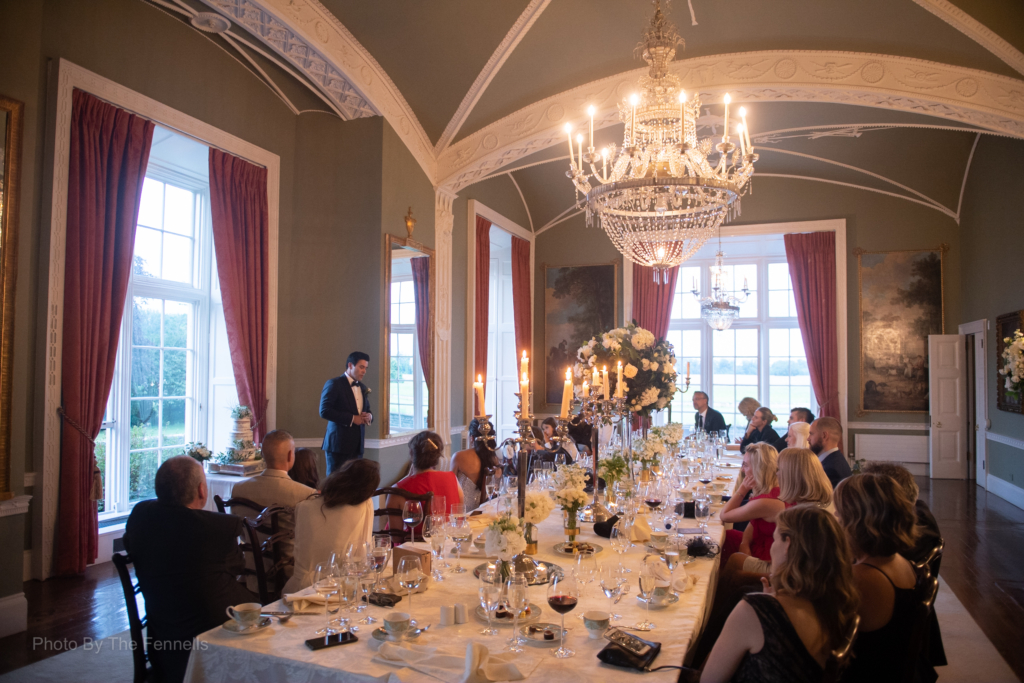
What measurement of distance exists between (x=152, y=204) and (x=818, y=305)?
388 inches

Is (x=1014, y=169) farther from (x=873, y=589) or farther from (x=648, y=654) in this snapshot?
(x=648, y=654)

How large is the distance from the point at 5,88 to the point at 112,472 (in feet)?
12.1

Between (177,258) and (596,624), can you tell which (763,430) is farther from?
(177,258)

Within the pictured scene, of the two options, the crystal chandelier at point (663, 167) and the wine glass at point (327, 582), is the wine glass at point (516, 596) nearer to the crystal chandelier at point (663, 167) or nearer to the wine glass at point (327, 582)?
the wine glass at point (327, 582)

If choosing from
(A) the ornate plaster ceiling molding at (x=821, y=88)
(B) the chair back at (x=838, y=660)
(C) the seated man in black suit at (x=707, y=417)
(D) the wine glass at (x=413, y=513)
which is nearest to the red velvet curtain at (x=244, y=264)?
(A) the ornate plaster ceiling molding at (x=821, y=88)

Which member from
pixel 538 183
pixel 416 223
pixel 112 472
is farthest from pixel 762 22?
pixel 112 472

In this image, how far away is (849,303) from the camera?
437 inches

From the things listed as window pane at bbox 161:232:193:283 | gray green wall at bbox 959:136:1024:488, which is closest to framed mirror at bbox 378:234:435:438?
window pane at bbox 161:232:193:283

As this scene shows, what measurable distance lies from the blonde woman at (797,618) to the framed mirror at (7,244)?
14.3 ft

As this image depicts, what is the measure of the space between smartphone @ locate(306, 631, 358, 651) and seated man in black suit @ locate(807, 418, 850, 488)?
433cm

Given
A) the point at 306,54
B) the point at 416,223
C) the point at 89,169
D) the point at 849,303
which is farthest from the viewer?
the point at 849,303

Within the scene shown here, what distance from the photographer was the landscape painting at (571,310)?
12.2m

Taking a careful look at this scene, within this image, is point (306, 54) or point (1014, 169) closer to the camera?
point (306, 54)

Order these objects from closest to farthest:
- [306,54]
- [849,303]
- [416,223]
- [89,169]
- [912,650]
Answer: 1. [912,650]
2. [89,169]
3. [306,54]
4. [416,223]
5. [849,303]
